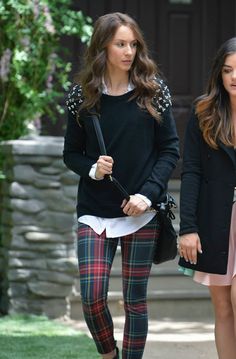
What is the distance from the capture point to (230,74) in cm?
445

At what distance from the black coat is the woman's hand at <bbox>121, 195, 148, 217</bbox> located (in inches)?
7.6

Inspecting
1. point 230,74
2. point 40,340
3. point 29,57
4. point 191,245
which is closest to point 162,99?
point 230,74

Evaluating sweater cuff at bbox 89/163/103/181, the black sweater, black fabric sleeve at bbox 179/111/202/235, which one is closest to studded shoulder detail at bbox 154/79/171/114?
the black sweater

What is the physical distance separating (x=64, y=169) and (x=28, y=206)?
1.28ft

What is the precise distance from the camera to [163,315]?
24.6 ft

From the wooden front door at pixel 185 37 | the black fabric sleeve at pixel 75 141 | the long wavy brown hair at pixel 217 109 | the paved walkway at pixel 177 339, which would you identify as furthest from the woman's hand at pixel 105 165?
the wooden front door at pixel 185 37

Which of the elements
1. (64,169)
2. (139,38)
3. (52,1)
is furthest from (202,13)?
(139,38)

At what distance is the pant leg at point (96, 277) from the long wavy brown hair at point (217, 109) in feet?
2.32

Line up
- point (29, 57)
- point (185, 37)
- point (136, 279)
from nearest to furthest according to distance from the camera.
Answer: point (136, 279) < point (29, 57) < point (185, 37)

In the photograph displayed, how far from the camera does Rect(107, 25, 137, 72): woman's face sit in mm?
4617

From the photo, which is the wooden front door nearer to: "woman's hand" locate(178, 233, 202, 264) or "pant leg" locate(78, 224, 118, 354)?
"pant leg" locate(78, 224, 118, 354)

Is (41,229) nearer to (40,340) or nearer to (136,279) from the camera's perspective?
(40,340)

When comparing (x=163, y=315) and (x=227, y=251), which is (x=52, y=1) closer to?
(x=163, y=315)

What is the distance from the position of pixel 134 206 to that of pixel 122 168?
22 centimetres
